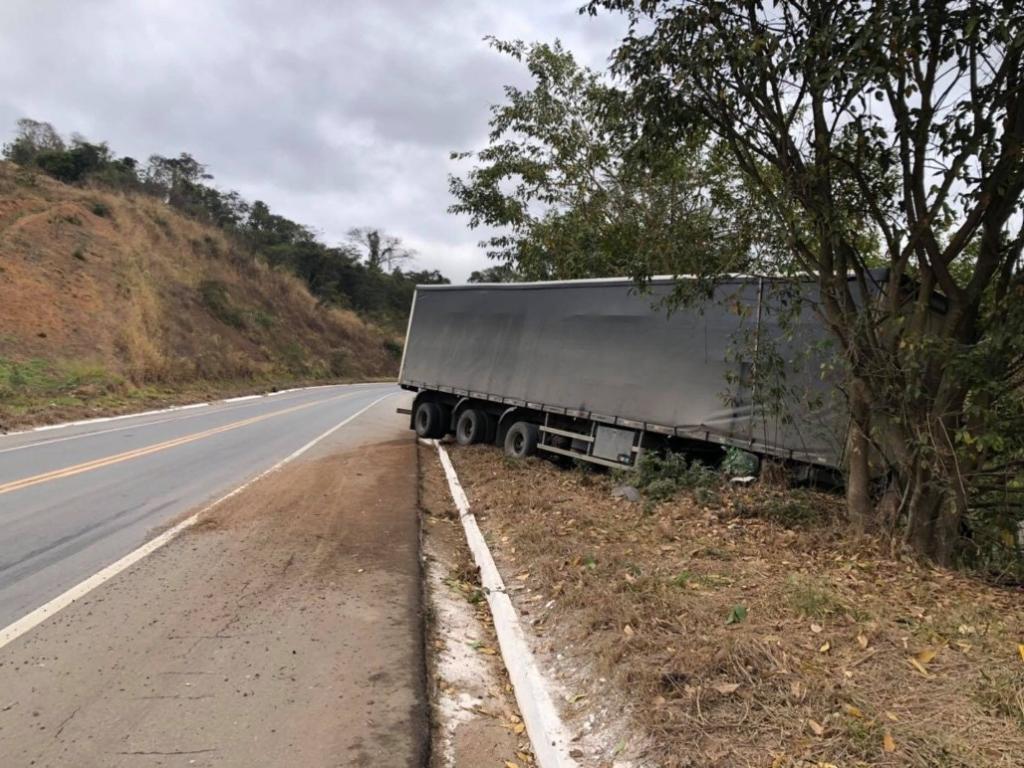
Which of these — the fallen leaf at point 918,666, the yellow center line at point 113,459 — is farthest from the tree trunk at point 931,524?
the yellow center line at point 113,459

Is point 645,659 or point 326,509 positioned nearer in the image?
point 645,659

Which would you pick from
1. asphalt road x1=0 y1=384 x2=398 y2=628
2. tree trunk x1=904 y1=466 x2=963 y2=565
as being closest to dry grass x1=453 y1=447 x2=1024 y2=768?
tree trunk x1=904 y1=466 x2=963 y2=565

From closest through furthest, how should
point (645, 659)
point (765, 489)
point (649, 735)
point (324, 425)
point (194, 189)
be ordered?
point (649, 735) < point (645, 659) < point (765, 489) < point (324, 425) < point (194, 189)

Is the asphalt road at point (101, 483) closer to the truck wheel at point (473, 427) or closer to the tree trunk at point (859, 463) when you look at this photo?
the truck wheel at point (473, 427)

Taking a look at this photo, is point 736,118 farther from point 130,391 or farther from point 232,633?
point 130,391

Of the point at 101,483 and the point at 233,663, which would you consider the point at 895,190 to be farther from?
the point at 101,483

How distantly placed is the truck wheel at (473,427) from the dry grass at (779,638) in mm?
8670

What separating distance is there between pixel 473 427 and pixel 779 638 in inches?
500

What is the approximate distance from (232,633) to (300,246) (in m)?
77.3

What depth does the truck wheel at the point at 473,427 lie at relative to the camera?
54.9 feet

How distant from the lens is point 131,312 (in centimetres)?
3741

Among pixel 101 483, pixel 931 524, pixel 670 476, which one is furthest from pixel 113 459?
pixel 931 524

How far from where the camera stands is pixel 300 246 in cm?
7812

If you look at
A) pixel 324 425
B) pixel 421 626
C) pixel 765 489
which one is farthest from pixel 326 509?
pixel 324 425
